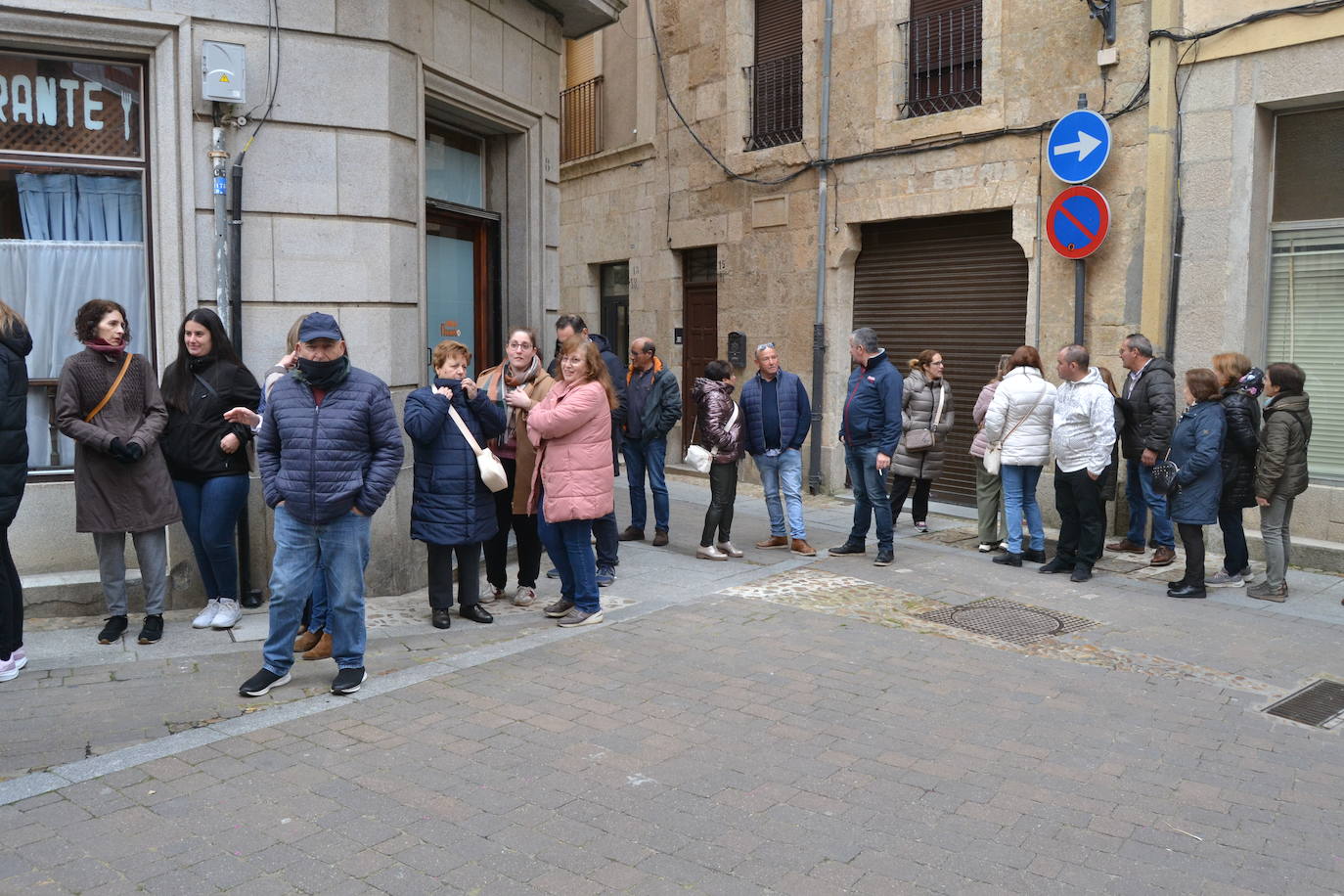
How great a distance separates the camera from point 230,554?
6691mm

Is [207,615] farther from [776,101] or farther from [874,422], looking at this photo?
[776,101]

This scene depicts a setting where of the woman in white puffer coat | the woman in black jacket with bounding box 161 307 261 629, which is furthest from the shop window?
the woman in white puffer coat

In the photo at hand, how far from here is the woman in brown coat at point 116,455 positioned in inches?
241

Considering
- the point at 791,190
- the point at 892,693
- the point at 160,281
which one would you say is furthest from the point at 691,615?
the point at 791,190

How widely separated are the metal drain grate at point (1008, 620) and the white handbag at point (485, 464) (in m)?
2.86

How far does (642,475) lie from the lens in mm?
9922

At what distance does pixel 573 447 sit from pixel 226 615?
7.52 ft

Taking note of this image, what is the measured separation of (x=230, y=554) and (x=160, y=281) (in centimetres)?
185

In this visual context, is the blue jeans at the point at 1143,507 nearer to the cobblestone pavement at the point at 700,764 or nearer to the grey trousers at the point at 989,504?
the grey trousers at the point at 989,504

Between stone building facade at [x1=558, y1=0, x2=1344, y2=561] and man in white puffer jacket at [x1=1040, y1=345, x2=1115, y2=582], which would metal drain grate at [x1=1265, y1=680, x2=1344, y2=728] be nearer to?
man in white puffer jacket at [x1=1040, y1=345, x2=1115, y2=582]

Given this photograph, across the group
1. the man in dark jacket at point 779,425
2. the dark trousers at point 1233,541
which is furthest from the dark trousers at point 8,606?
the dark trousers at point 1233,541

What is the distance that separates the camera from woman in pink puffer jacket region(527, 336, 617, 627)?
258 inches

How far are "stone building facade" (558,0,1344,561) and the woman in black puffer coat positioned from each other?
4.97 ft

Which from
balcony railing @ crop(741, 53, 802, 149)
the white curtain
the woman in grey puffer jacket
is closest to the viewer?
the white curtain
